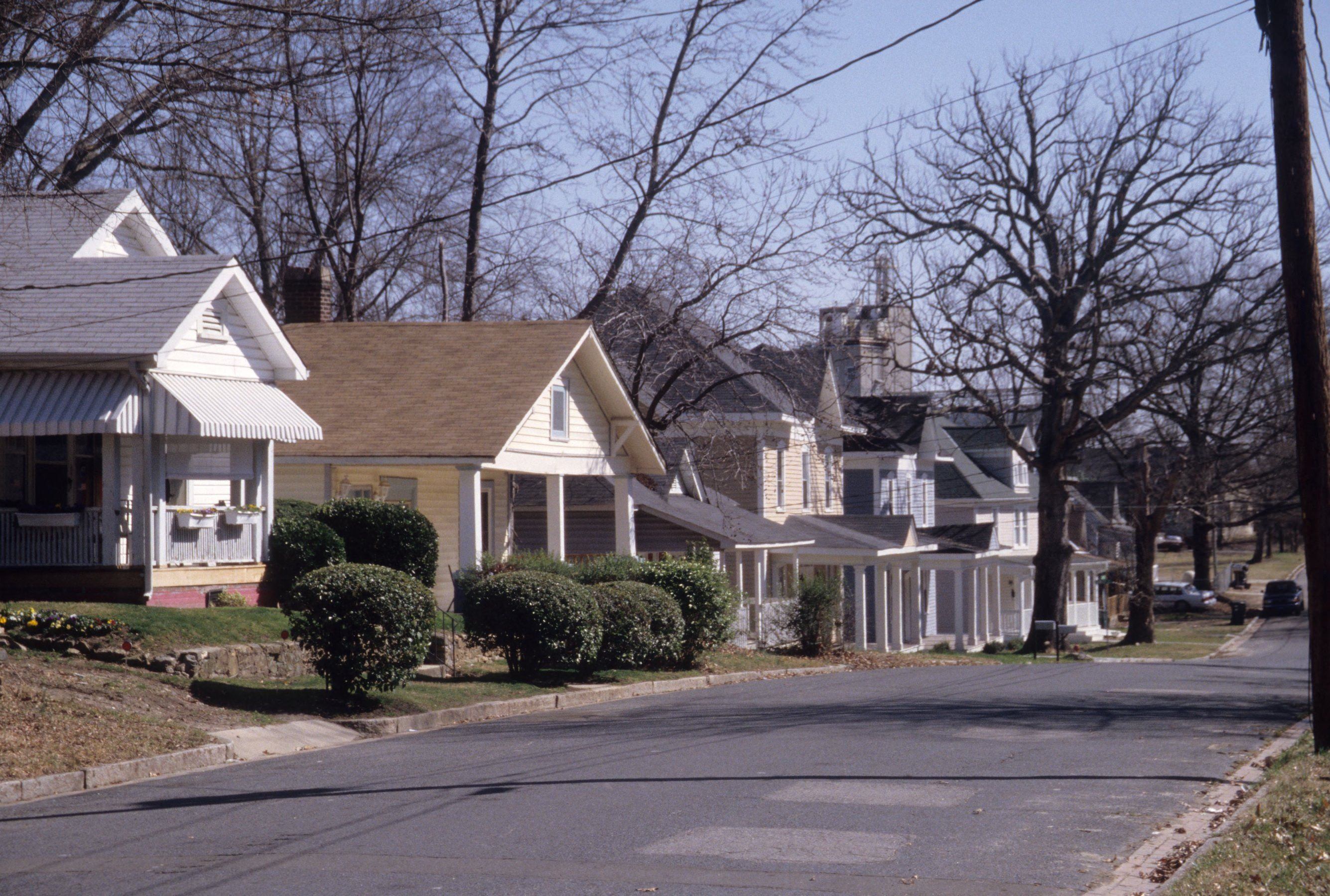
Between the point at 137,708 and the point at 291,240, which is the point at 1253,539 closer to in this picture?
the point at 291,240

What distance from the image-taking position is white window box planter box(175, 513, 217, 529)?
20.7 metres

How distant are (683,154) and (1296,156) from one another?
20.7 meters

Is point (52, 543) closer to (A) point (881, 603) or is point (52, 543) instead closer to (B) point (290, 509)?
(B) point (290, 509)

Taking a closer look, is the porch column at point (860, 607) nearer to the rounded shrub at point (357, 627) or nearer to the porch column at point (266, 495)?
the porch column at point (266, 495)

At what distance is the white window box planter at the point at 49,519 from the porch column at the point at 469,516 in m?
6.14

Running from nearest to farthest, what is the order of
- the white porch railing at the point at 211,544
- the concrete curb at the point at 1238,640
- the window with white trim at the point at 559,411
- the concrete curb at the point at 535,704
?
the concrete curb at the point at 535,704, the white porch railing at the point at 211,544, the window with white trim at the point at 559,411, the concrete curb at the point at 1238,640

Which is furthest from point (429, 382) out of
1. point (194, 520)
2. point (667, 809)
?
point (667, 809)

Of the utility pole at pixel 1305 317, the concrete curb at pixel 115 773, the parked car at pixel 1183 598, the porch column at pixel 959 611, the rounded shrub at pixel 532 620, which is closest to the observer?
the concrete curb at pixel 115 773

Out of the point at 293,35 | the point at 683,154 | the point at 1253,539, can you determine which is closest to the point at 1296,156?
the point at 293,35

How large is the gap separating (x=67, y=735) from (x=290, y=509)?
10923 millimetres

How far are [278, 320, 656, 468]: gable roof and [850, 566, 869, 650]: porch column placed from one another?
1171 cm

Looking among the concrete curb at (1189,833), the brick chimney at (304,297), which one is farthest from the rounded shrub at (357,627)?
the brick chimney at (304,297)

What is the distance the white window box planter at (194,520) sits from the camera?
2067cm

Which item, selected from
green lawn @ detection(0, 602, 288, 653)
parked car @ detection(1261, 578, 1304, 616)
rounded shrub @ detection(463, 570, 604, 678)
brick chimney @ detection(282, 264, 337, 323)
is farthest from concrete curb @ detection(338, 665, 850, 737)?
parked car @ detection(1261, 578, 1304, 616)
